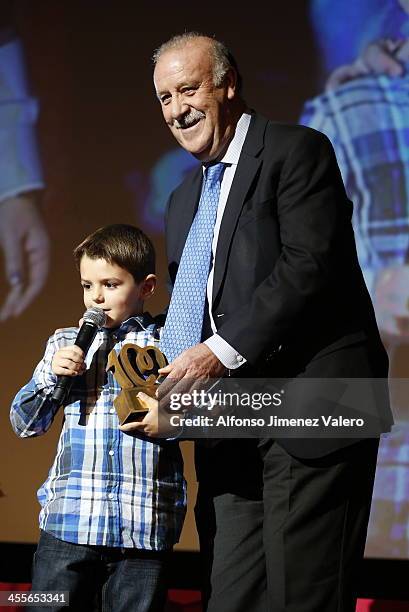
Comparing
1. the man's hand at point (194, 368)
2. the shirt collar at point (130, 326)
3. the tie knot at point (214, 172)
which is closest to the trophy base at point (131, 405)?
the man's hand at point (194, 368)

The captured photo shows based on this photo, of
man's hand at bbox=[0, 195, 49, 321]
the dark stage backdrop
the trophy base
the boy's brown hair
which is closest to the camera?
the trophy base

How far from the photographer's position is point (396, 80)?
3508mm

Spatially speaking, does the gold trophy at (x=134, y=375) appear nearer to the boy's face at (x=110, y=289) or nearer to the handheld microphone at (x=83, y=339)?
the handheld microphone at (x=83, y=339)

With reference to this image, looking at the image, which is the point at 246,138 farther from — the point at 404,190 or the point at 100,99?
the point at 100,99

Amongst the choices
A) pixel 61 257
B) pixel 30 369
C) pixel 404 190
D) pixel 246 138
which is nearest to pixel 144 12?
pixel 61 257

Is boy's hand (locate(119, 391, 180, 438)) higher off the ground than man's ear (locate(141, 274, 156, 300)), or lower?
lower

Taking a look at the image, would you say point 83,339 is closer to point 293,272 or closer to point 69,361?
point 69,361

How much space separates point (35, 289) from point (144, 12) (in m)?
1.27

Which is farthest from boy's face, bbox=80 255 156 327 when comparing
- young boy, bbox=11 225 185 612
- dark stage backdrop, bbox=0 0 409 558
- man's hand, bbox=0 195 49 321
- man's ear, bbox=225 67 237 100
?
man's hand, bbox=0 195 49 321

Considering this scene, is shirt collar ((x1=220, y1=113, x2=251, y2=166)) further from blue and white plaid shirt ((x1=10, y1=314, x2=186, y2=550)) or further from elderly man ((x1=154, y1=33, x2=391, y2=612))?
blue and white plaid shirt ((x1=10, y1=314, x2=186, y2=550))

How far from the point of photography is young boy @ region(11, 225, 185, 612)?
83.6 inches

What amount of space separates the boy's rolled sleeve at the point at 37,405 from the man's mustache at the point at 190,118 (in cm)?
64

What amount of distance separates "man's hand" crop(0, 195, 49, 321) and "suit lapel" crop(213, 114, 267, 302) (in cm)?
200

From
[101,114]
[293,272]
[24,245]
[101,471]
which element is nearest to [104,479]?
[101,471]
